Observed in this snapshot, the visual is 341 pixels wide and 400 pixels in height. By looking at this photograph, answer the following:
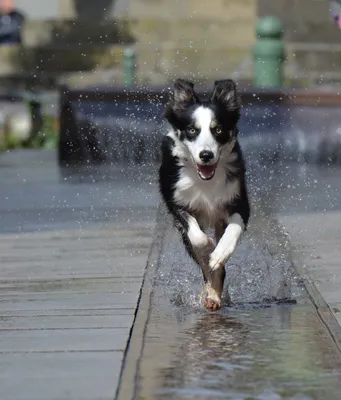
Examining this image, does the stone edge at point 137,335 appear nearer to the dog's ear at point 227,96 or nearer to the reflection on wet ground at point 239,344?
the reflection on wet ground at point 239,344

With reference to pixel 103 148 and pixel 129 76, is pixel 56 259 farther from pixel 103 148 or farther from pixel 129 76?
pixel 129 76

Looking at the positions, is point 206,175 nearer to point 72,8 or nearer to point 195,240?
point 195,240

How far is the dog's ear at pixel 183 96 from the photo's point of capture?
9562mm

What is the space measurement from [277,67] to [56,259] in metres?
15.6

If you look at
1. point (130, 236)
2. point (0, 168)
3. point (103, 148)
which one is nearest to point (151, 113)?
point (103, 148)

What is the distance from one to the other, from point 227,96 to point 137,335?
2.34m

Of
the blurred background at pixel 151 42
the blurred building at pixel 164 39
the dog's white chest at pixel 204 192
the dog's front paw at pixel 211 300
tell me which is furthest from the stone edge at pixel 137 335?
the blurred building at pixel 164 39

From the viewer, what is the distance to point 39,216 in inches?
582

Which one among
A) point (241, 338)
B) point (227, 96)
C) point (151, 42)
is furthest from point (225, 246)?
point (151, 42)

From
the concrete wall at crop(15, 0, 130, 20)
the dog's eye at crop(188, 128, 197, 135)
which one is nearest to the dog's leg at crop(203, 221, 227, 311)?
the dog's eye at crop(188, 128, 197, 135)

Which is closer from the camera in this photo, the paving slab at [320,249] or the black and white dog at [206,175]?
the black and white dog at [206,175]

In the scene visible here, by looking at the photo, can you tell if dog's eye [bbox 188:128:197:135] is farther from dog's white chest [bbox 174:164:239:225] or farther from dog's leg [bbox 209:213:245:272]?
dog's leg [bbox 209:213:245:272]

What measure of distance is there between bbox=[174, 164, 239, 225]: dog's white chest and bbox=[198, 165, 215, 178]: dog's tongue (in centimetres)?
17

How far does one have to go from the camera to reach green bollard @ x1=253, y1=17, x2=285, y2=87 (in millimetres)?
25438
